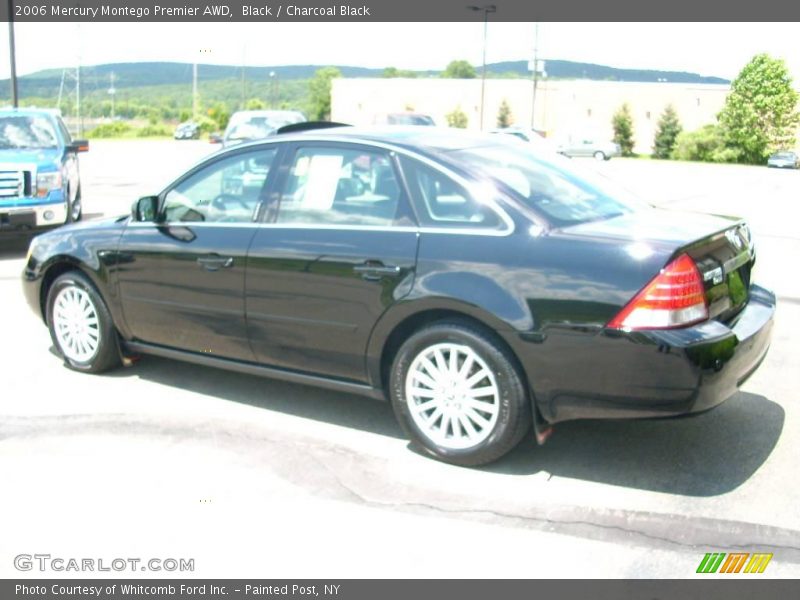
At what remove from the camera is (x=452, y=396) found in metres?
4.65

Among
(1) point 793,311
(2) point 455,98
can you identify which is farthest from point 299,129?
(2) point 455,98

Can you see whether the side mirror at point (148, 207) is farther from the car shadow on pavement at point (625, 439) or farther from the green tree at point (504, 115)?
the green tree at point (504, 115)

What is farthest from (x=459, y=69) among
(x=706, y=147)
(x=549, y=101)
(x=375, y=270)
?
(x=375, y=270)

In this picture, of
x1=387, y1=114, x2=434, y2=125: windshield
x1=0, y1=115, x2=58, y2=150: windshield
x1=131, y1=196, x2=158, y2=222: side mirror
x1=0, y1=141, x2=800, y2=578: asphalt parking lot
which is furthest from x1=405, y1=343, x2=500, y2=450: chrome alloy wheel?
x1=387, y1=114, x2=434, y2=125: windshield

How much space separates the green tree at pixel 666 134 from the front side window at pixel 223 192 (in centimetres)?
6618

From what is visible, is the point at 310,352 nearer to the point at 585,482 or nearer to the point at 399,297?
the point at 399,297

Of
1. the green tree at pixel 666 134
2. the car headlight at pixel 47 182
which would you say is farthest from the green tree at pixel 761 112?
the car headlight at pixel 47 182

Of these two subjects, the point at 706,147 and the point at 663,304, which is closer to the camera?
the point at 663,304

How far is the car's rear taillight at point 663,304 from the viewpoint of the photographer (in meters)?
4.12

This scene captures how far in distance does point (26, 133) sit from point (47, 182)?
131cm

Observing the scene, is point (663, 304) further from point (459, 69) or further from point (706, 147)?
point (459, 69)

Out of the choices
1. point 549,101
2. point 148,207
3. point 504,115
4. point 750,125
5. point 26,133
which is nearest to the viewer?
point 148,207

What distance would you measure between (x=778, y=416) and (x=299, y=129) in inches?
131

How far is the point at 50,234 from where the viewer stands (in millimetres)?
6398
